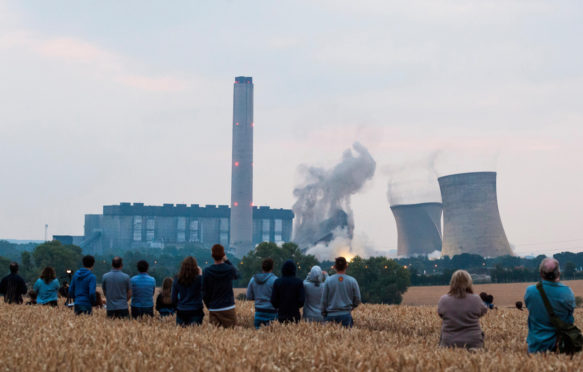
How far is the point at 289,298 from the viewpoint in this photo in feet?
46.3

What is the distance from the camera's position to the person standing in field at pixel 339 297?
13578mm

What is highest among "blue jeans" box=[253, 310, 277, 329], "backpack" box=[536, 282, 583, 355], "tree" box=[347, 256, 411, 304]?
"backpack" box=[536, 282, 583, 355]

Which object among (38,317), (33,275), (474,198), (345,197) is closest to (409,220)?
(345,197)

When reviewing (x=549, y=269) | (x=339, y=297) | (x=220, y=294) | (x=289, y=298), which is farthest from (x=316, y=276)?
(x=549, y=269)

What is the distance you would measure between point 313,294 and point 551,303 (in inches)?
240

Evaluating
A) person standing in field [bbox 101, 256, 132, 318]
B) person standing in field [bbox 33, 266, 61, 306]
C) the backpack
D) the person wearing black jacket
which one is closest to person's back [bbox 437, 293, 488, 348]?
the backpack

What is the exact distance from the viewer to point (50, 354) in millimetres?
8516

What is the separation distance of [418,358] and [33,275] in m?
107

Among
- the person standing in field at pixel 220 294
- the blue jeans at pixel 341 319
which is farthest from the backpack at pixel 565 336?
the person standing in field at pixel 220 294

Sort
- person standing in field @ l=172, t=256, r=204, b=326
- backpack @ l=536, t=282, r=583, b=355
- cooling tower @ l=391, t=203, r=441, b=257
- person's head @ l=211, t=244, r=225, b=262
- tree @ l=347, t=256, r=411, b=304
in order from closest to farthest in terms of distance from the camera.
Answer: backpack @ l=536, t=282, r=583, b=355 < person's head @ l=211, t=244, r=225, b=262 < person standing in field @ l=172, t=256, r=204, b=326 < tree @ l=347, t=256, r=411, b=304 < cooling tower @ l=391, t=203, r=441, b=257

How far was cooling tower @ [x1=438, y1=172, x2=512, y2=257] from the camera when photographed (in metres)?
135

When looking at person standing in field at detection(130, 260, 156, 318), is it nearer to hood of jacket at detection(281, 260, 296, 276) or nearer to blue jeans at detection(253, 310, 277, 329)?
blue jeans at detection(253, 310, 277, 329)

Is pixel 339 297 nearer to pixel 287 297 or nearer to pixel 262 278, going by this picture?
pixel 287 297

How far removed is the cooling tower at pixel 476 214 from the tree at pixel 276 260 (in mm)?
39426
